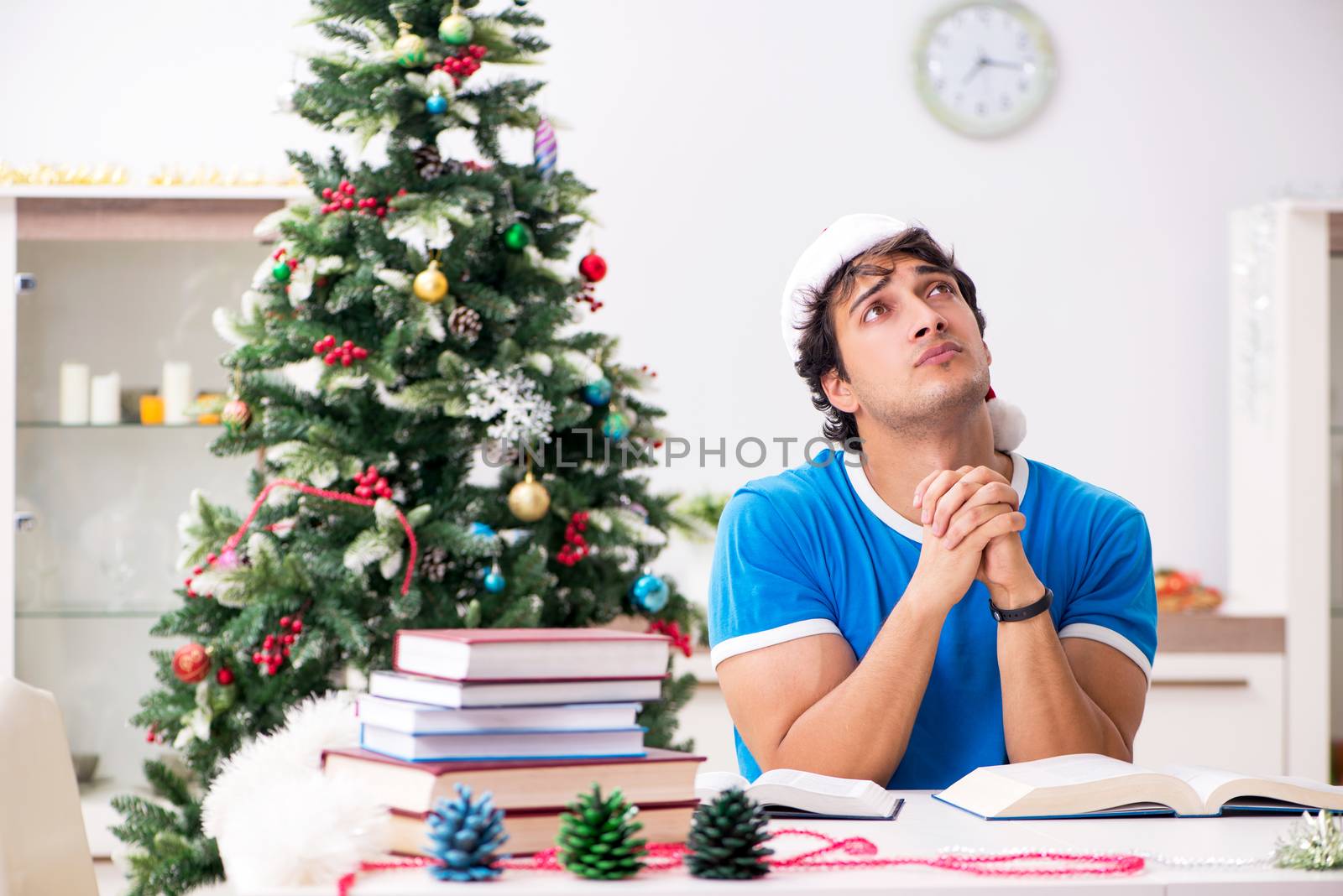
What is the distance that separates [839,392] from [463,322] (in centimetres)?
85

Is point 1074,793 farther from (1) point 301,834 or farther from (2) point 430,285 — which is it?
(2) point 430,285

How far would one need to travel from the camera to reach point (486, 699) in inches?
29.7

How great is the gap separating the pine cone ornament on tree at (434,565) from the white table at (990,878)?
4.55 feet

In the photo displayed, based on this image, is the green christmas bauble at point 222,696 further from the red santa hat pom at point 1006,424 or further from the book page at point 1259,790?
the book page at point 1259,790

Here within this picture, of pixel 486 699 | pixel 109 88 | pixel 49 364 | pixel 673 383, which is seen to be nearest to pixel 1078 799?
pixel 486 699

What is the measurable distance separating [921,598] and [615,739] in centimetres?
59

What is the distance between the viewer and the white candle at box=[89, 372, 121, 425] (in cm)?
340

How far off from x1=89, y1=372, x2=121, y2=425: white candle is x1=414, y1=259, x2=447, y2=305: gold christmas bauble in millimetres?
1577

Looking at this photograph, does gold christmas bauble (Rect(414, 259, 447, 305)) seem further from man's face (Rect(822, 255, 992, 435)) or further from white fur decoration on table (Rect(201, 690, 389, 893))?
white fur decoration on table (Rect(201, 690, 389, 893))

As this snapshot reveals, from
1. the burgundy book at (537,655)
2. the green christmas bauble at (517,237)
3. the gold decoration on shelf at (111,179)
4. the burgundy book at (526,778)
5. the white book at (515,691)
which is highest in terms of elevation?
the gold decoration on shelf at (111,179)

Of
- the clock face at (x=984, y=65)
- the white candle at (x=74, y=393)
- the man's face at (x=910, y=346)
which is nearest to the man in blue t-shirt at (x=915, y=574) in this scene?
the man's face at (x=910, y=346)

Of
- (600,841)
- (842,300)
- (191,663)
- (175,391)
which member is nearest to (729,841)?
(600,841)

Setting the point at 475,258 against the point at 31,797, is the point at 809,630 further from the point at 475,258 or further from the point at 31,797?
the point at 475,258

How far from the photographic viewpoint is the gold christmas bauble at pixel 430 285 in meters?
2.22
